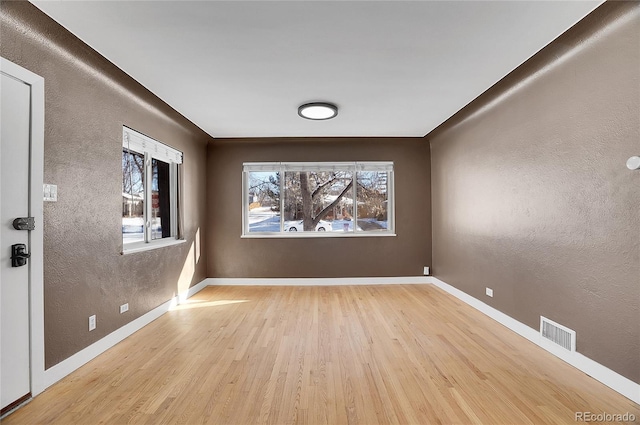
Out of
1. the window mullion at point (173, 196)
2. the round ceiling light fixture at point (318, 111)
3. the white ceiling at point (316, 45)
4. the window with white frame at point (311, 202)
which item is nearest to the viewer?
the white ceiling at point (316, 45)

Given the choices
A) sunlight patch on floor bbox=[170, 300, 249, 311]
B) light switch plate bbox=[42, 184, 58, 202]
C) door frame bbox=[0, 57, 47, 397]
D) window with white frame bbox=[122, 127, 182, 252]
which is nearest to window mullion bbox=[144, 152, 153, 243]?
window with white frame bbox=[122, 127, 182, 252]

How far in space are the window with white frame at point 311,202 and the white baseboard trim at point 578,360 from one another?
7.47 ft

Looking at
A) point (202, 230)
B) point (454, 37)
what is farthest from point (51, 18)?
point (202, 230)

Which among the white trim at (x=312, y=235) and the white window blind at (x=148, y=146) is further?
the white trim at (x=312, y=235)

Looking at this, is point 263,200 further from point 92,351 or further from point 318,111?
point 92,351

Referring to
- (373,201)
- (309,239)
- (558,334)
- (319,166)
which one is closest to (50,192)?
(309,239)

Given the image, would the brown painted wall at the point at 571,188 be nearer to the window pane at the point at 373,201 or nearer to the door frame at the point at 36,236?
the window pane at the point at 373,201

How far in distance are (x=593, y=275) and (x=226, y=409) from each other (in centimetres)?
264

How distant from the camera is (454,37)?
224 cm

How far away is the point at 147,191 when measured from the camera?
3719 mm

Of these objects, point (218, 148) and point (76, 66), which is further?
point (218, 148)

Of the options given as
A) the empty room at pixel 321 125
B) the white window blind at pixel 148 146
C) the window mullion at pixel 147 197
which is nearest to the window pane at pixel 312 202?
the empty room at pixel 321 125

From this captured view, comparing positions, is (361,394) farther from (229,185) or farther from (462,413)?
(229,185)

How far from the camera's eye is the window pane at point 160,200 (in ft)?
12.7
